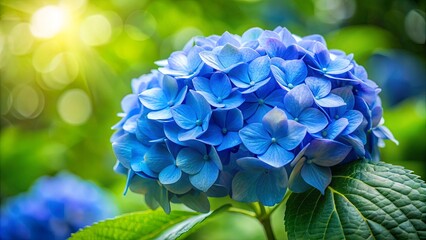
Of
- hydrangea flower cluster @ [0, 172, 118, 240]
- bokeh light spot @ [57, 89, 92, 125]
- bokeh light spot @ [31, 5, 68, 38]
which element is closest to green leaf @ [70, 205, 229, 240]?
hydrangea flower cluster @ [0, 172, 118, 240]

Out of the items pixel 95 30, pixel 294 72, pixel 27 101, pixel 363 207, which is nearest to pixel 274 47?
pixel 294 72

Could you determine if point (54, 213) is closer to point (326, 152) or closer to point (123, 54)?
point (123, 54)

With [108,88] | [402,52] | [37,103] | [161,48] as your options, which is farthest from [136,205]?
[402,52]

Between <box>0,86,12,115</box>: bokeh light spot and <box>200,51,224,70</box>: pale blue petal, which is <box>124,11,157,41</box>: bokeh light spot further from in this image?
<box>200,51,224,70</box>: pale blue petal

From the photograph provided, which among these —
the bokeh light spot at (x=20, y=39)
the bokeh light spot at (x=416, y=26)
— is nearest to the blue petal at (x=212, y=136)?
the bokeh light spot at (x=416, y=26)

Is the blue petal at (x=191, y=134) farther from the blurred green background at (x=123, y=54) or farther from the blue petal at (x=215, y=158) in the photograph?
the blurred green background at (x=123, y=54)
